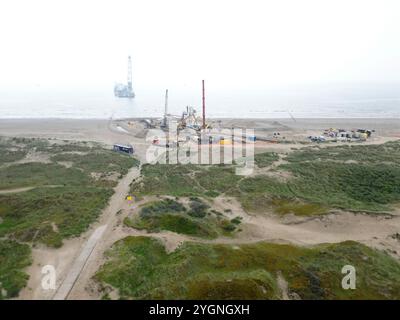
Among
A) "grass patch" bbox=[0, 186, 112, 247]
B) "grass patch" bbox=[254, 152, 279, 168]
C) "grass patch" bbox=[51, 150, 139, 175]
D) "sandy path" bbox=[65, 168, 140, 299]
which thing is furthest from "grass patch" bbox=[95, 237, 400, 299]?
"grass patch" bbox=[51, 150, 139, 175]

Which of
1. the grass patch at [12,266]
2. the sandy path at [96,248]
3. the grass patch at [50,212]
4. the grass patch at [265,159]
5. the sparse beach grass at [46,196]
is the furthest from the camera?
the grass patch at [265,159]

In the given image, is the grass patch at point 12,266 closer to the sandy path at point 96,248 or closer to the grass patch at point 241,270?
the sandy path at point 96,248

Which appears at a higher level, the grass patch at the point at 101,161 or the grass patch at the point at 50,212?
the grass patch at the point at 101,161

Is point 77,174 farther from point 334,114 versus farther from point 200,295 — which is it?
point 334,114

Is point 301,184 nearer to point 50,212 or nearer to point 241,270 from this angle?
point 241,270

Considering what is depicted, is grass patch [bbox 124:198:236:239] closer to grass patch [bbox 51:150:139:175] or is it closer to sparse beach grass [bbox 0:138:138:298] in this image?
sparse beach grass [bbox 0:138:138:298]

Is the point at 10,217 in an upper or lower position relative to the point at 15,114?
lower

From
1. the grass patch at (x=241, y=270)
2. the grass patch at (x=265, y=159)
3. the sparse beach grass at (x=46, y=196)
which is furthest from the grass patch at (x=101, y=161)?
the grass patch at (x=241, y=270)

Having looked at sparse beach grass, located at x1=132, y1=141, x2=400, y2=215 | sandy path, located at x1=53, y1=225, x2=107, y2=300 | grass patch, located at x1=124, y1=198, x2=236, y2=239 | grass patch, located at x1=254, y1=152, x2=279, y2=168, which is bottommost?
sandy path, located at x1=53, y1=225, x2=107, y2=300
